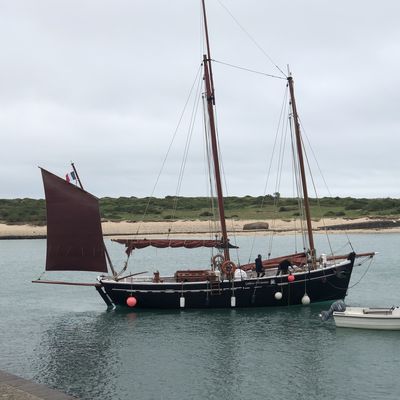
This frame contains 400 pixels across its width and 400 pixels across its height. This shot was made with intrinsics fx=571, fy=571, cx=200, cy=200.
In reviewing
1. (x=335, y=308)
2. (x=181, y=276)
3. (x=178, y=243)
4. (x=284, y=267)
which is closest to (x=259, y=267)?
(x=284, y=267)

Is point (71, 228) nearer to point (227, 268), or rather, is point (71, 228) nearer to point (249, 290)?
point (227, 268)

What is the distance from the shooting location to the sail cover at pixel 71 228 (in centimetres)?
3766

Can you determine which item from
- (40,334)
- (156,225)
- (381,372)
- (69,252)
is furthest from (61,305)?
(156,225)

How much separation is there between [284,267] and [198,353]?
11513 millimetres

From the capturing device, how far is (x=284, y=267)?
1468 inches

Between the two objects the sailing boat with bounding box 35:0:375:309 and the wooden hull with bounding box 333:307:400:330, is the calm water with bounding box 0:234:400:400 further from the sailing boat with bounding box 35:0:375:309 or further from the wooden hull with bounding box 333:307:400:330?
the sailing boat with bounding box 35:0:375:309

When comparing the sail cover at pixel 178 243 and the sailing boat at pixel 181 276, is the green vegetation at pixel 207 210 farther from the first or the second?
the sailing boat at pixel 181 276

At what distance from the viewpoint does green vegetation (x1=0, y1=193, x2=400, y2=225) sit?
412 ft

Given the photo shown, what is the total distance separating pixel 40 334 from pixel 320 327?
16255mm

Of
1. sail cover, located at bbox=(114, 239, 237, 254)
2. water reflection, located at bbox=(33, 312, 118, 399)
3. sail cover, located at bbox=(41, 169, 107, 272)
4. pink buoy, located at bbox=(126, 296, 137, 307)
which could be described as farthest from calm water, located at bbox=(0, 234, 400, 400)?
sail cover, located at bbox=(114, 239, 237, 254)

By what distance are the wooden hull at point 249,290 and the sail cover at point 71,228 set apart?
3.29 metres

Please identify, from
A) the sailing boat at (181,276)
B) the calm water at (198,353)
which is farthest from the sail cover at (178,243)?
the calm water at (198,353)

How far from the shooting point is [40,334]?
33.3m

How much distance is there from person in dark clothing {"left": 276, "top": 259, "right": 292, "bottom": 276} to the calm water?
2576 mm
